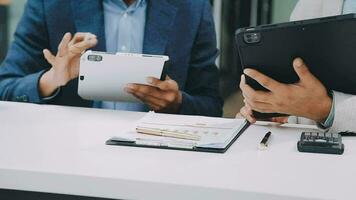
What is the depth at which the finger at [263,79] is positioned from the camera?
52.4 inches

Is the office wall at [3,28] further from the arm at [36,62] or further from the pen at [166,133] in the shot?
→ the pen at [166,133]

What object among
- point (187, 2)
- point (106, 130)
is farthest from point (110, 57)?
point (187, 2)

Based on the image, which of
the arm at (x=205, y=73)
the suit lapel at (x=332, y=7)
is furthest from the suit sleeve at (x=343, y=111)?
the arm at (x=205, y=73)

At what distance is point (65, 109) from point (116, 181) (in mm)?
640

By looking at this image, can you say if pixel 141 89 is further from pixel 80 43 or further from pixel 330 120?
pixel 330 120

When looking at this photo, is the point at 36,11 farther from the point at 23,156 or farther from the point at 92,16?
the point at 23,156

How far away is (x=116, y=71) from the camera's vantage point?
167 cm

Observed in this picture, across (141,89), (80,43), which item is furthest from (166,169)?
(80,43)

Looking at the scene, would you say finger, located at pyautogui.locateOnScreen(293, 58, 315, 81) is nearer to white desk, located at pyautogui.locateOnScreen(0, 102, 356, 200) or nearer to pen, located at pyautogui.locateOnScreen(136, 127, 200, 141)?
white desk, located at pyautogui.locateOnScreen(0, 102, 356, 200)

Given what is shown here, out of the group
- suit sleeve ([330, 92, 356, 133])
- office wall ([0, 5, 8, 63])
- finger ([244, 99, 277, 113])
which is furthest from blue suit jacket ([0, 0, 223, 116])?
office wall ([0, 5, 8, 63])

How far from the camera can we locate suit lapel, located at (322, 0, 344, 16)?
1.63m

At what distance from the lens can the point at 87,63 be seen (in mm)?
1674

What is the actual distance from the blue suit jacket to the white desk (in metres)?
0.80

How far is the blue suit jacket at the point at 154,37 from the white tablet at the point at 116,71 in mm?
363
